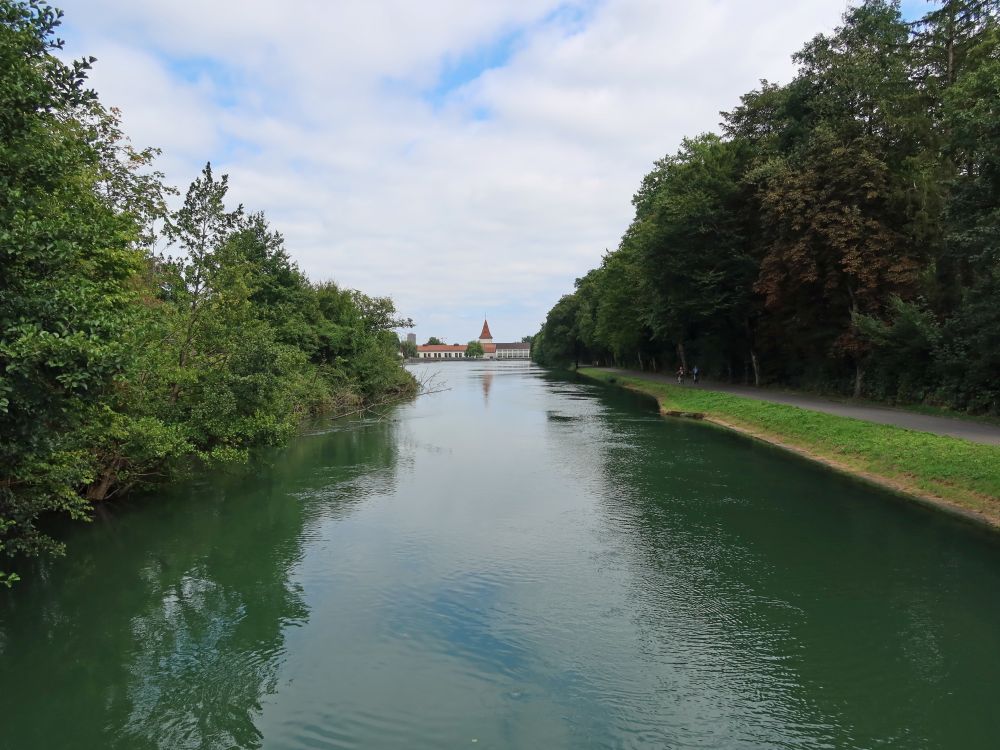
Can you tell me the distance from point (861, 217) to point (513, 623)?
23.0 meters

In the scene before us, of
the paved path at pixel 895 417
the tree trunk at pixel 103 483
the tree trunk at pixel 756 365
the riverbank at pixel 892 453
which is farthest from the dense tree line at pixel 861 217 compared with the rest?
the tree trunk at pixel 103 483

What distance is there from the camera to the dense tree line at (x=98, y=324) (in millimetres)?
5344

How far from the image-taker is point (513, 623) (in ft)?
26.4

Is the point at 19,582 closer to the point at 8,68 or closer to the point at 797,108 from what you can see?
the point at 8,68

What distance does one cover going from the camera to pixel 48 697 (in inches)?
255

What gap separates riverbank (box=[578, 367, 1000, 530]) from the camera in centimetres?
1244

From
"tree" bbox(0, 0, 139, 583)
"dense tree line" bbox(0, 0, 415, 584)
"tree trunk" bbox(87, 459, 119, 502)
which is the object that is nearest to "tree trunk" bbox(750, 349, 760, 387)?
"dense tree line" bbox(0, 0, 415, 584)

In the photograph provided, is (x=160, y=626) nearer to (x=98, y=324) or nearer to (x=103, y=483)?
(x=98, y=324)

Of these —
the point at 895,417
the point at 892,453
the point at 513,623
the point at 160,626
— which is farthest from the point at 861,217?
the point at 160,626

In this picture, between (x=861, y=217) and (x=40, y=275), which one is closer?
(x=40, y=275)

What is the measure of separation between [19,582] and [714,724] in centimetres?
989

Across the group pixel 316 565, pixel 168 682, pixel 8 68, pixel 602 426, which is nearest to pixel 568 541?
pixel 316 565

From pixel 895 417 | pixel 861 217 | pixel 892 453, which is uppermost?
pixel 861 217

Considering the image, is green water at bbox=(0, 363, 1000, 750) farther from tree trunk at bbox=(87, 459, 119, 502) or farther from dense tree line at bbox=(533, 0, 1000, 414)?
dense tree line at bbox=(533, 0, 1000, 414)
